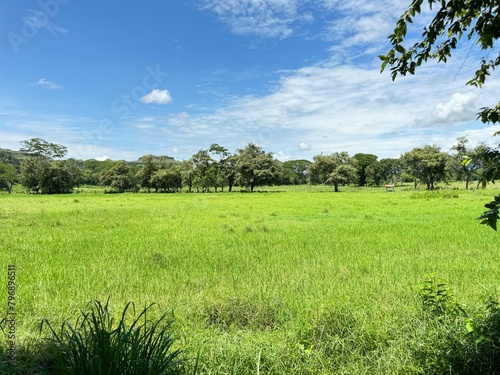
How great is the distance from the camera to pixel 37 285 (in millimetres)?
7117

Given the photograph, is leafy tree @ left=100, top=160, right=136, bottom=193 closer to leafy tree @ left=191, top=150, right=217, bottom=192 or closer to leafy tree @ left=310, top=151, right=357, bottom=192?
leafy tree @ left=191, top=150, right=217, bottom=192

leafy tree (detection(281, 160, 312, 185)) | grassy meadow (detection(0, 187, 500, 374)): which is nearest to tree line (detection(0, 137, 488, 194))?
leafy tree (detection(281, 160, 312, 185))

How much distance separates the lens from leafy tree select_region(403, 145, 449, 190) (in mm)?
65125

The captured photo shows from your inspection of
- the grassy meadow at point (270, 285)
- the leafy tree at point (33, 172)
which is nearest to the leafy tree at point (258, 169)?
the leafy tree at point (33, 172)

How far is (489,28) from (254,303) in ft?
16.8

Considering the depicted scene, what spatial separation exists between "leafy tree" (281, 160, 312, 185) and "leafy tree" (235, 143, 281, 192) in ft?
162

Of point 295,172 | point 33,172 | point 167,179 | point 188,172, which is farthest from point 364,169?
point 33,172

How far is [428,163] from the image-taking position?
6488 centimetres

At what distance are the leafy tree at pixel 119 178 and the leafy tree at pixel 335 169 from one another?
47398 mm

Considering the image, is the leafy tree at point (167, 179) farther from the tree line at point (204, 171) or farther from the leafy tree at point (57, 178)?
the leafy tree at point (57, 178)

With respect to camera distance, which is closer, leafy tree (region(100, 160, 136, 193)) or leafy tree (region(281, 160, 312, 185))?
leafy tree (region(100, 160, 136, 193))

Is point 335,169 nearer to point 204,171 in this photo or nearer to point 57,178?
point 204,171

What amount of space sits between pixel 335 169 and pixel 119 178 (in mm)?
53284

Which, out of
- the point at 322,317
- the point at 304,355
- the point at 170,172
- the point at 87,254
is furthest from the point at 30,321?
the point at 170,172
